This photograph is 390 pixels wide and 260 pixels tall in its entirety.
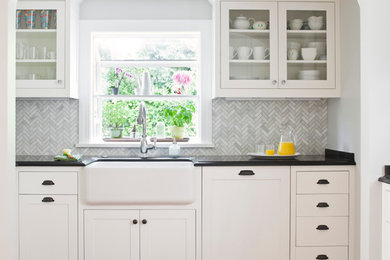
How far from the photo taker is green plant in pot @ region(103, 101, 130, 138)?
11.9 ft

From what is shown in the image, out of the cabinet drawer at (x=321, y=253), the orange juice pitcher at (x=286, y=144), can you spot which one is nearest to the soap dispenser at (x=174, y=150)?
the orange juice pitcher at (x=286, y=144)

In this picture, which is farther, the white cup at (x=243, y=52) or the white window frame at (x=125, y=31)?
the white window frame at (x=125, y=31)

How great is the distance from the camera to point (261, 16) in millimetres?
3287

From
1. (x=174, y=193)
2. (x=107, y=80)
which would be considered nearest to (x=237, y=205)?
(x=174, y=193)

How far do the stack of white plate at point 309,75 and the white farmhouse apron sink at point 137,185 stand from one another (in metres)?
1.26

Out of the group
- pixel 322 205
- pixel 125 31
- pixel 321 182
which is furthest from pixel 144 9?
pixel 322 205

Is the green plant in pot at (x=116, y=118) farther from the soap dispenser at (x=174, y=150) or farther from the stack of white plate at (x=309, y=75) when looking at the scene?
the stack of white plate at (x=309, y=75)

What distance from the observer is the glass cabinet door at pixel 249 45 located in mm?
3246

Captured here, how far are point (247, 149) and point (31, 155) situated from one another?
1957 millimetres

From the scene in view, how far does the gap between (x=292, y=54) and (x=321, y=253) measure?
1611 mm

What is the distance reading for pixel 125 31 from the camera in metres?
3.56
